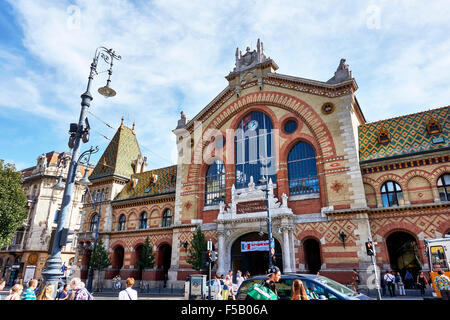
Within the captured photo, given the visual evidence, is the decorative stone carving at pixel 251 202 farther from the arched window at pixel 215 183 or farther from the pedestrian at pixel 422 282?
the pedestrian at pixel 422 282

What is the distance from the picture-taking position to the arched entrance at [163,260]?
30848 millimetres

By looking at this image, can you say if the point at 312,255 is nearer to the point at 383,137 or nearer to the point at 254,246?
the point at 254,246

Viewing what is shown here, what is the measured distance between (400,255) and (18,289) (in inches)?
992

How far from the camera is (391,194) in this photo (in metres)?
21.7

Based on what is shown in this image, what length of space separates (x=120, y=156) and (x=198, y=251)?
19.9 m

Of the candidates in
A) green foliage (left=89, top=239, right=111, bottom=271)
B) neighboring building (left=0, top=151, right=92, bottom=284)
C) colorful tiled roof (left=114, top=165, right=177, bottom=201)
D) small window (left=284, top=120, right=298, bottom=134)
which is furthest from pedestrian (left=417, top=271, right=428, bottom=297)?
neighboring building (left=0, top=151, right=92, bottom=284)

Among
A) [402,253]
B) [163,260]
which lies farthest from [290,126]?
[163,260]

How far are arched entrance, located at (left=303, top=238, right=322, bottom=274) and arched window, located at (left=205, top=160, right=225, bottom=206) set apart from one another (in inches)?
339

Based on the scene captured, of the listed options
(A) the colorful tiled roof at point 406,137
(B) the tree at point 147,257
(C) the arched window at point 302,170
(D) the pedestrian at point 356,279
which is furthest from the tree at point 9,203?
(A) the colorful tiled roof at point 406,137

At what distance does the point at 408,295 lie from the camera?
19.4 metres

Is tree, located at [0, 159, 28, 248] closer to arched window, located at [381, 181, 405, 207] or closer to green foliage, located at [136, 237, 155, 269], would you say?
green foliage, located at [136, 237, 155, 269]

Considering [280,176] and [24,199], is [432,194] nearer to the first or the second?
[280,176]

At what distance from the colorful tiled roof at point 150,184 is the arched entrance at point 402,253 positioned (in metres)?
21.1
